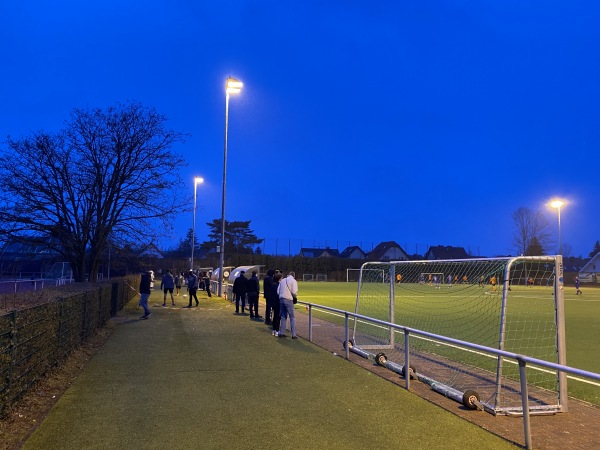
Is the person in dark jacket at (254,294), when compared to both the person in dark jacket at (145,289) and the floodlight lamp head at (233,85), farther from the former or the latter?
the floodlight lamp head at (233,85)

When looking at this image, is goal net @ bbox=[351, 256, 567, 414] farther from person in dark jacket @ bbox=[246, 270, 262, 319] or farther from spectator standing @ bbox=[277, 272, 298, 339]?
person in dark jacket @ bbox=[246, 270, 262, 319]

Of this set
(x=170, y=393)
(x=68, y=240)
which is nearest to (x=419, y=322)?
(x=170, y=393)

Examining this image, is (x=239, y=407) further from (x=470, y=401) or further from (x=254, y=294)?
(x=254, y=294)

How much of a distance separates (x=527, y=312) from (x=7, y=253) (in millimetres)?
20813

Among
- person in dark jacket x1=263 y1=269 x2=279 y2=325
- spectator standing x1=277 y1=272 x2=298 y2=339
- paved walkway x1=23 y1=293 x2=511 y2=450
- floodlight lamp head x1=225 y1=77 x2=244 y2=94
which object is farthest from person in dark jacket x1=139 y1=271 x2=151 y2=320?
floodlight lamp head x1=225 y1=77 x2=244 y2=94

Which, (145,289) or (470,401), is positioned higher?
(145,289)

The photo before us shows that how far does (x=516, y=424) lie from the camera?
5617mm

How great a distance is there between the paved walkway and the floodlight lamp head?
52.4 feet

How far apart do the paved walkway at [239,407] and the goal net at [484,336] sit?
3.75 feet

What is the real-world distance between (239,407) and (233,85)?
19.6m

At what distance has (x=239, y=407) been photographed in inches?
237

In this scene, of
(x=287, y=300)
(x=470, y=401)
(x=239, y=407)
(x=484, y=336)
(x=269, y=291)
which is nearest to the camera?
(x=239, y=407)

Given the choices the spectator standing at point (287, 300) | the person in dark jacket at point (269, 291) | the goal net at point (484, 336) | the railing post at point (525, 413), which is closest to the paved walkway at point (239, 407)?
the railing post at point (525, 413)

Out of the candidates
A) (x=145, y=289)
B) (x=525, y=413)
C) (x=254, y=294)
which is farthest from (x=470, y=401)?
(x=145, y=289)
